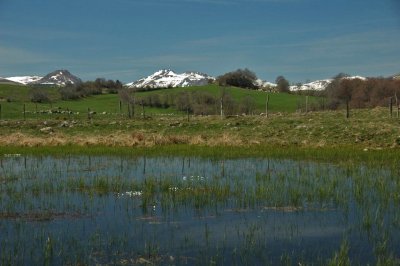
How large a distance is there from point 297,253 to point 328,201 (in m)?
4.85

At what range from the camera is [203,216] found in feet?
39.3

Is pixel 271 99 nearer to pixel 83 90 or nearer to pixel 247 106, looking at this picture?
pixel 247 106

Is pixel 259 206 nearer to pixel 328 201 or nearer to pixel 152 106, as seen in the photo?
→ pixel 328 201

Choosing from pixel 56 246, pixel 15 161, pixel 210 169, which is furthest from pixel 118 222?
pixel 15 161

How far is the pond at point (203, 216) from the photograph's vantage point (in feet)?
29.1

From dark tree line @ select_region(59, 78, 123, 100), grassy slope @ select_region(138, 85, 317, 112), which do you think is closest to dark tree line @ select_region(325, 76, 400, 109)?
grassy slope @ select_region(138, 85, 317, 112)

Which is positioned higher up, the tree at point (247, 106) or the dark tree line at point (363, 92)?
the dark tree line at point (363, 92)

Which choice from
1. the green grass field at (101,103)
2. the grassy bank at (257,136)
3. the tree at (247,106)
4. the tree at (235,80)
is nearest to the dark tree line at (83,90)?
the green grass field at (101,103)

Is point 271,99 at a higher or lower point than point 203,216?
higher

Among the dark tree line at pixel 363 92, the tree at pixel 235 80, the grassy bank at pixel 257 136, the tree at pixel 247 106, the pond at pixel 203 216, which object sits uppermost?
the tree at pixel 235 80

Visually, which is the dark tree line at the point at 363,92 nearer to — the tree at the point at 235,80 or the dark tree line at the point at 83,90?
the tree at the point at 235,80

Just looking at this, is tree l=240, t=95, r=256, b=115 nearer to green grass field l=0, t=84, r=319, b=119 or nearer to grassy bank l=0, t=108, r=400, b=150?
green grass field l=0, t=84, r=319, b=119

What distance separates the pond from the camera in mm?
8883

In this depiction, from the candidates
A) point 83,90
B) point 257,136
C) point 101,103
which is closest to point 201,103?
point 101,103
